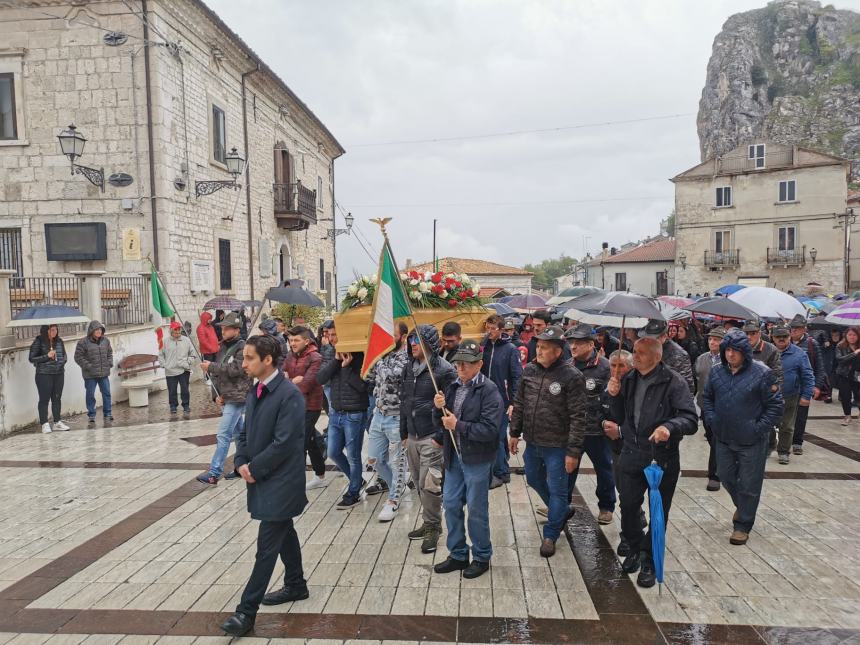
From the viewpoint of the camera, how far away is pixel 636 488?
14.4ft

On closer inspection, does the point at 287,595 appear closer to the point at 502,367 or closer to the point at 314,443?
the point at 314,443

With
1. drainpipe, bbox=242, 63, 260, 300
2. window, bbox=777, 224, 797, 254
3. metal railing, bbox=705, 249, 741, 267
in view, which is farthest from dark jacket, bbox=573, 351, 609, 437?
window, bbox=777, 224, 797, 254

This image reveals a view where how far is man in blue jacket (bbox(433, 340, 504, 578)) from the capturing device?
14.3ft

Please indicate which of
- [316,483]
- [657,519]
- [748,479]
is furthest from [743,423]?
[316,483]

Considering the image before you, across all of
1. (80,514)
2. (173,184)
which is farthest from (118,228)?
(80,514)

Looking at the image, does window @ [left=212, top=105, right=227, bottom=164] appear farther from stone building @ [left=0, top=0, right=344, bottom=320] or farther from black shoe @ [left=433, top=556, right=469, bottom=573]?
black shoe @ [left=433, top=556, right=469, bottom=573]

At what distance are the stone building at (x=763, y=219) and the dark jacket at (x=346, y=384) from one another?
37.4 meters

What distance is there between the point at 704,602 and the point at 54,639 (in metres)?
4.26

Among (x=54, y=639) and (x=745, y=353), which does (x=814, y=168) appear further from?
(x=54, y=639)

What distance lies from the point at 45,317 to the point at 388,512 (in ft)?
23.5

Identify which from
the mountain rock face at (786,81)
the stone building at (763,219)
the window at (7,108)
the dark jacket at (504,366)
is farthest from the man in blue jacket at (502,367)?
the mountain rock face at (786,81)

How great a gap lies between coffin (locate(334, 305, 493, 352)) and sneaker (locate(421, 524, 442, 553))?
1.91m

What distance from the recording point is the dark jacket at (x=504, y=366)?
6.72 meters

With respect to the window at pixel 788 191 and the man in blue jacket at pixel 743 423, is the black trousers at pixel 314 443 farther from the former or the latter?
the window at pixel 788 191
